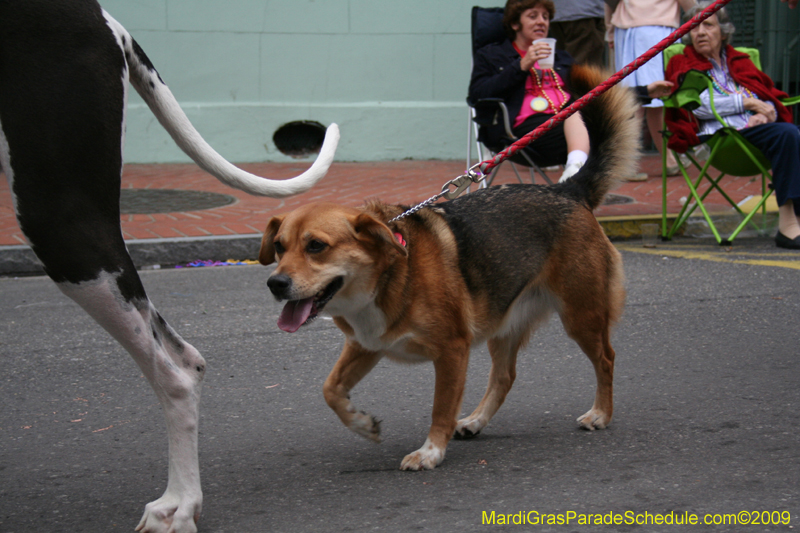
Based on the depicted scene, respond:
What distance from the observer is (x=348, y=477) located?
288 cm

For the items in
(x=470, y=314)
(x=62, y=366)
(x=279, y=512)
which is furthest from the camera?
(x=62, y=366)

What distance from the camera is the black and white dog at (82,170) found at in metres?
2.16

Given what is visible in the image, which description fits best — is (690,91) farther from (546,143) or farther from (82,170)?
(82,170)

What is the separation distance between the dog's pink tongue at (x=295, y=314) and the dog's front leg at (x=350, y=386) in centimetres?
40

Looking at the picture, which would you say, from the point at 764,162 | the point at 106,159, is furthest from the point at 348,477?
the point at 764,162

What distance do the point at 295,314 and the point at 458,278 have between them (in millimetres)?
639

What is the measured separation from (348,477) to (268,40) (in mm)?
9039

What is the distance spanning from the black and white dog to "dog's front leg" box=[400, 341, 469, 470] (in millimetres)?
884

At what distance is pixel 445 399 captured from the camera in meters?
3.00

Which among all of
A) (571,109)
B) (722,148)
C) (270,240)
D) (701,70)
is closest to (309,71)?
(701,70)

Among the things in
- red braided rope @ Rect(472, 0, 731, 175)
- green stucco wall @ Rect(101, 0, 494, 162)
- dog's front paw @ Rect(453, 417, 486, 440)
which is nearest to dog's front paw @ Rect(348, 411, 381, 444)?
dog's front paw @ Rect(453, 417, 486, 440)

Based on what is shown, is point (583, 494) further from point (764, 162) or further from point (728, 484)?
point (764, 162)

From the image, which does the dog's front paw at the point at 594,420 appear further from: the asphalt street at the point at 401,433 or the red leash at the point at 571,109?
the red leash at the point at 571,109

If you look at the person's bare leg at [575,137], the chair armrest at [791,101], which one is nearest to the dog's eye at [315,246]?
the person's bare leg at [575,137]
